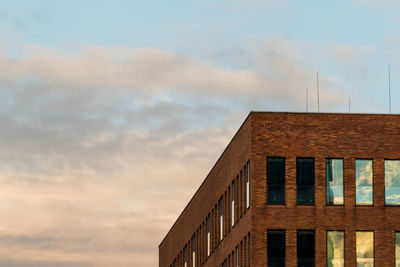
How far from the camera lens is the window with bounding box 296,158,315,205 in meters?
77.8

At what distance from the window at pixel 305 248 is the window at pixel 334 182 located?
2.50 meters

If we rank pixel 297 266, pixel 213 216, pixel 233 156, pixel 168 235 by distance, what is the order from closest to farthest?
pixel 297 266 → pixel 233 156 → pixel 213 216 → pixel 168 235

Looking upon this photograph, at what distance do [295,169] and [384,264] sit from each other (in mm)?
8200

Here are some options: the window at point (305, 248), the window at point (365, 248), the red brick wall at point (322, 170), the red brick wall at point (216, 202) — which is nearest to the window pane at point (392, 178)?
the red brick wall at point (322, 170)

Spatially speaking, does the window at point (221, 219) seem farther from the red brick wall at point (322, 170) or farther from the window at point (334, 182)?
the window at point (334, 182)

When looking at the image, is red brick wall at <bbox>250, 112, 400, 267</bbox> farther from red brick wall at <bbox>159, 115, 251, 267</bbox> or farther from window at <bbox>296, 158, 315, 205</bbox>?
red brick wall at <bbox>159, 115, 251, 267</bbox>

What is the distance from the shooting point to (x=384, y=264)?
76812 mm

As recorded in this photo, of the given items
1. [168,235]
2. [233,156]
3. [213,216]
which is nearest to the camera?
[233,156]

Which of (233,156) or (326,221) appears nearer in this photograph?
(326,221)

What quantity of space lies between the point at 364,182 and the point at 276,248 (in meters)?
7.10

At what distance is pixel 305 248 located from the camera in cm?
7712

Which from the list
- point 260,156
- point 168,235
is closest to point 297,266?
point 260,156

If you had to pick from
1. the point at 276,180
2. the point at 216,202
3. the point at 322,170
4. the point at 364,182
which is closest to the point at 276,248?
the point at 276,180

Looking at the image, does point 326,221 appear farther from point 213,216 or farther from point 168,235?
point 168,235
